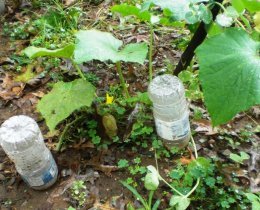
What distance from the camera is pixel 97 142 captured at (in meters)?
2.59

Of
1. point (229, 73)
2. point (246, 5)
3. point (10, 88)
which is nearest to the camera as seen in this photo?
point (229, 73)

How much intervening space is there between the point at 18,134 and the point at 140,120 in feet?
2.59

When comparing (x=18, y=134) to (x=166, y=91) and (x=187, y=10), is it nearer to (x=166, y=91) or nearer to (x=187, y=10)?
(x=166, y=91)

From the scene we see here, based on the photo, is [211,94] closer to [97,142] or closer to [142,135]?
[142,135]

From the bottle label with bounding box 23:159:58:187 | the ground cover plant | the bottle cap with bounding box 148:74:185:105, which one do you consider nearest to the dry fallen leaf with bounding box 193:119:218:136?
the ground cover plant

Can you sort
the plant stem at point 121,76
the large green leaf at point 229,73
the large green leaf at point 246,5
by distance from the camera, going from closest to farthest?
the large green leaf at point 229,73
the large green leaf at point 246,5
the plant stem at point 121,76

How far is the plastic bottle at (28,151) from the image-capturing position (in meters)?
2.16

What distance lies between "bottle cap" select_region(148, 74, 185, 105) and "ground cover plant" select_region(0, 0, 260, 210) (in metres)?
0.19

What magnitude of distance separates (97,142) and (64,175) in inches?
11.4

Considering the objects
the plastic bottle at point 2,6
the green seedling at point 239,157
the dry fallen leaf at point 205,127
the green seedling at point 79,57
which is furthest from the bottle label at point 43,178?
the plastic bottle at point 2,6

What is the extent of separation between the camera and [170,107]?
7.63ft

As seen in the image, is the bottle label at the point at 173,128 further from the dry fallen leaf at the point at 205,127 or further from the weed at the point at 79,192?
the weed at the point at 79,192

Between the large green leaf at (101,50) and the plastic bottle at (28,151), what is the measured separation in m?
0.45

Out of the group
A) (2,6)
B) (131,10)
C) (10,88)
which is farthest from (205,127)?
(2,6)
